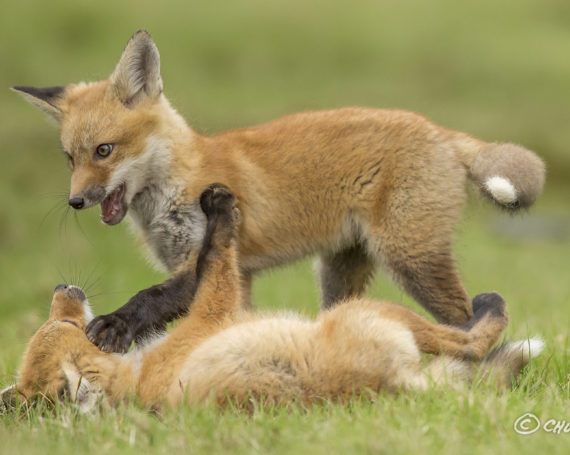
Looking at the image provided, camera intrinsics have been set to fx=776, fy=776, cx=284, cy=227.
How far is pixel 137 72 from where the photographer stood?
519 centimetres

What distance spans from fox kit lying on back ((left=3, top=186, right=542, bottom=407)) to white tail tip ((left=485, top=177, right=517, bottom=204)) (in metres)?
0.62

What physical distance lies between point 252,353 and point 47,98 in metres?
2.61

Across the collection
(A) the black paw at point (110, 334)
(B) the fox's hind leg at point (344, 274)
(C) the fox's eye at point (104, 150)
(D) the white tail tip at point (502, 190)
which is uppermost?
(C) the fox's eye at point (104, 150)

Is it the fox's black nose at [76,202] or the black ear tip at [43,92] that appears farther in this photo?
the black ear tip at [43,92]

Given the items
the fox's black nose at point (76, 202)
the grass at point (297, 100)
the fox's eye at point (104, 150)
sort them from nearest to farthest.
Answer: the fox's black nose at point (76, 202) → the fox's eye at point (104, 150) → the grass at point (297, 100)

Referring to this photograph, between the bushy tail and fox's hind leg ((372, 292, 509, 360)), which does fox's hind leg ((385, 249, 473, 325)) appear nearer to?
fox's hind leg ((372, 292, 509, 360))

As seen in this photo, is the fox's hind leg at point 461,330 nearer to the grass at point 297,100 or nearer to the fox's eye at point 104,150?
the grass at point 297,100

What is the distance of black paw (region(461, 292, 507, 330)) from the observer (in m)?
4.77

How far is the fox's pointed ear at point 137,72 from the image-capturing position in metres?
5.09

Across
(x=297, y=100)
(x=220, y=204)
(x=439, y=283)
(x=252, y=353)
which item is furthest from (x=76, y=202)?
(x=297, y=100)

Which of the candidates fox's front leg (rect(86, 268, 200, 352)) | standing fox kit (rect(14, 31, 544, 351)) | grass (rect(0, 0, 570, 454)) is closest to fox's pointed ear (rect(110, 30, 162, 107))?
standing fox kit (rect(14, 31, 544, 351))

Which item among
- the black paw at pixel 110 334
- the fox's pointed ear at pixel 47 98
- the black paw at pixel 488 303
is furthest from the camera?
the fox's pointed ear at pixel 47 98

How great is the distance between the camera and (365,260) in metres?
5.72

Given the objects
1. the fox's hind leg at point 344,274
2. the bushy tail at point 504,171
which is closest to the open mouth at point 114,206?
the fox's hind leg at point 344,274
